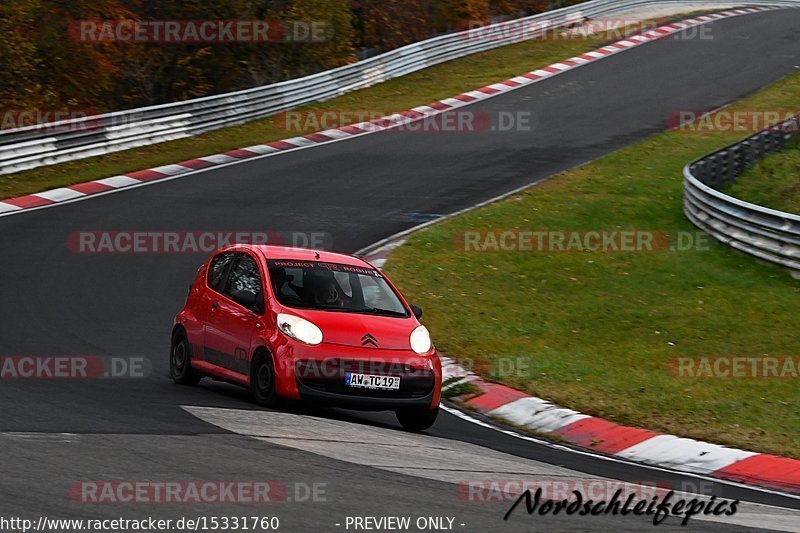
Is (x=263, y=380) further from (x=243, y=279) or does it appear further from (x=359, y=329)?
(x=243, y=279)

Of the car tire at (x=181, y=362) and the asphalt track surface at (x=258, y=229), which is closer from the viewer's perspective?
the asphalt track surface at (x=258, y=229)

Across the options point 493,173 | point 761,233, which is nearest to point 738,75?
point 493,173

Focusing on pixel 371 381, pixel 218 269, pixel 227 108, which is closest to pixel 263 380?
pixel 371 381

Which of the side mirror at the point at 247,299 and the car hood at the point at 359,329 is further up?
the side mirror at the point at 247,299

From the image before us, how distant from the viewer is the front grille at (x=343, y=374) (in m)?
10.5

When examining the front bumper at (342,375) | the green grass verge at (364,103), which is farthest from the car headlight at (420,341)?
the green grass verge at (364,103)

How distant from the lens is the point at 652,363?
543 inches

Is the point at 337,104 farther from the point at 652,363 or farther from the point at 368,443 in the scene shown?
the point at 368,443

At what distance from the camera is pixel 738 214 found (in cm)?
2002

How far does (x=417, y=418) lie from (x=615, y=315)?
5.91 m

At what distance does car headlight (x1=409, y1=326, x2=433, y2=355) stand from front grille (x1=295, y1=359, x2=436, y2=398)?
33 centimetres

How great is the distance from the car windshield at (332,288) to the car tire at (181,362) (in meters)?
1.35

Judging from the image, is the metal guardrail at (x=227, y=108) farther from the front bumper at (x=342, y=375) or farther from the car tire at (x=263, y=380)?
the front bumper at (x=342, y=375)

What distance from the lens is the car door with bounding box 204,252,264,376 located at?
442 inches
